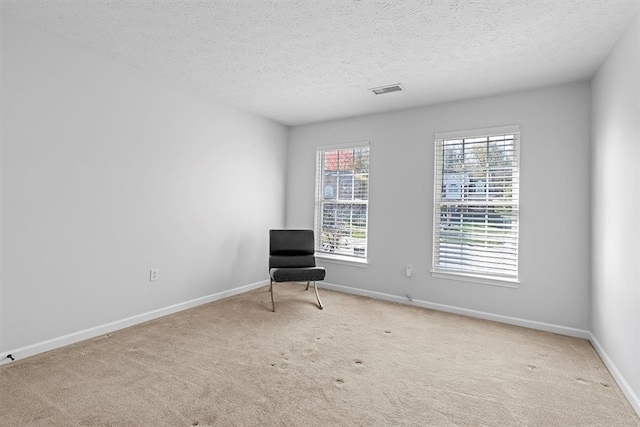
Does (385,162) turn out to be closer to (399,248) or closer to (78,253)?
(399,248)

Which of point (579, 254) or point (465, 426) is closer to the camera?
point (465, 426)

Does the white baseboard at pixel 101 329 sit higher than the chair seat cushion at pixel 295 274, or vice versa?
the chair seat cushion at pixel 295 274

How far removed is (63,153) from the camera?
8.36 ft

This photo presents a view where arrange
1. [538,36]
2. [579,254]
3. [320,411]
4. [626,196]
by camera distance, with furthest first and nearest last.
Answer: [579,254]
[538,36]
[626,196]
[320,411]

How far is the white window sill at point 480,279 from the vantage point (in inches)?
131

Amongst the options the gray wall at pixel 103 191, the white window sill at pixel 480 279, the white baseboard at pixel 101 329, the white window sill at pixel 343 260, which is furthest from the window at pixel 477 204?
the white baseboard at pixel 101 329

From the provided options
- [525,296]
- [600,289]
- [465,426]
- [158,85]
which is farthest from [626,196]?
[158,85]

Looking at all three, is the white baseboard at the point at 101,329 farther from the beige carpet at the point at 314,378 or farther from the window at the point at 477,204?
the window at the point at 477,204

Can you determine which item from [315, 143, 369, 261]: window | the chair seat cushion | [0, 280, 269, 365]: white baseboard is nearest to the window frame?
[315, 143, 369, 261]: window

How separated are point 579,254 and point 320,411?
278 centimetres

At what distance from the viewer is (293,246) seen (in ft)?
13.9

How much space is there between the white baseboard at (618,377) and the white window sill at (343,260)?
7.66 ft

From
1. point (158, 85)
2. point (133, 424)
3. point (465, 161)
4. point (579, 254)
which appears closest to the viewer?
point (133, 424)

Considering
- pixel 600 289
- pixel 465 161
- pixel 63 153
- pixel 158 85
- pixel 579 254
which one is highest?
pixel 158 85
